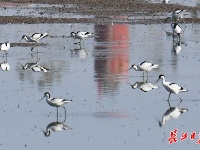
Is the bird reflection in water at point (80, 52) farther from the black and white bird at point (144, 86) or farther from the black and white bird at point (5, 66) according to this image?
the black and white bird at point (144, 86)

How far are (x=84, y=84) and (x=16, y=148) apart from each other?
8330 mm

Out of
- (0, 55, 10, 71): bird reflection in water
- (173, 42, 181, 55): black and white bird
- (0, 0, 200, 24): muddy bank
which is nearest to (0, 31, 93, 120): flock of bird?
(0, 55, 10, 71): bird reflection in water

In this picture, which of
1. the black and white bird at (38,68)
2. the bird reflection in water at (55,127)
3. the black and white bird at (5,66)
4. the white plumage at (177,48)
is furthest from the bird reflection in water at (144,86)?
the white plumage at (177,48)

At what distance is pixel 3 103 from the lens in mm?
23469

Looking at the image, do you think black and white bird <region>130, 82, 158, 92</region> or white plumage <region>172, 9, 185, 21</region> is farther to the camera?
white plumage <region>172, 9, 185, 21</region>

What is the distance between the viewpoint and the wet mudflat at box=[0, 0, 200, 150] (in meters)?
19.4

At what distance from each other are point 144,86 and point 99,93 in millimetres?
1797

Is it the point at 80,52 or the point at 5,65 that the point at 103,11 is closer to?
the point at 80,52

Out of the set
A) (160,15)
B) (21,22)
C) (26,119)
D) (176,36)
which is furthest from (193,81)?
(160,15)

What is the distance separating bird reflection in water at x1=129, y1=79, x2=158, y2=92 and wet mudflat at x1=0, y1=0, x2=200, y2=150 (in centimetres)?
15

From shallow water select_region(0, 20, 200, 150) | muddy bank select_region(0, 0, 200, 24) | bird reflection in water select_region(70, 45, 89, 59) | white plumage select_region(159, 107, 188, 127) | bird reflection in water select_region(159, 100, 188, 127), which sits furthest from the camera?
muddy bank select_region(0, 0, 200, 24)

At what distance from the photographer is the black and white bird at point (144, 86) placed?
25.5 meters

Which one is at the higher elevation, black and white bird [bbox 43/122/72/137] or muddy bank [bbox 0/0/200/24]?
muddy bank [bbox 0/0/200/24]

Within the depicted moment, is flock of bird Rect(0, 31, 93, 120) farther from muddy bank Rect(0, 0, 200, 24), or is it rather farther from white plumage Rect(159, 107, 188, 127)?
muddy bank Rect(0, 0, 200, 24)
